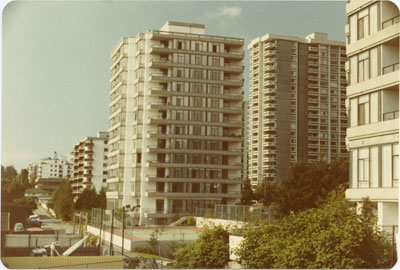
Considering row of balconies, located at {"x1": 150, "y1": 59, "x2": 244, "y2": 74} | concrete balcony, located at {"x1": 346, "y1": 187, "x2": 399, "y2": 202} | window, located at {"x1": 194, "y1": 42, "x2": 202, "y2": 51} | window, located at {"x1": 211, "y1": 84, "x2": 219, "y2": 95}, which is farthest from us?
window, located at {"x1": 211, "y1": 84, "x2": 219, "y2": 95}

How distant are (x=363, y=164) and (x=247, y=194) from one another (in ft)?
13.2

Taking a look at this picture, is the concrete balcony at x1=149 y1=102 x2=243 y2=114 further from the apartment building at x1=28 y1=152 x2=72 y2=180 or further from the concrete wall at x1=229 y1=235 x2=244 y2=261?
the concrete wall at x1=229 y1=235 x2=244 y2=261

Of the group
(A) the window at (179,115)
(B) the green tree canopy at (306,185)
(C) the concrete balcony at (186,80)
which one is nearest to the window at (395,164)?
(B) the green tree canopy at (306,185)

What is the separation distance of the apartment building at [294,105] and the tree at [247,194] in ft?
1.63

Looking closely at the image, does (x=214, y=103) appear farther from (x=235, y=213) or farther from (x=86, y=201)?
(x=86, y=201)

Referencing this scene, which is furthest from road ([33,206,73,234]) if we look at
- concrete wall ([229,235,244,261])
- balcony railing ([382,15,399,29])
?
balcony railing ([382,15,399,29])

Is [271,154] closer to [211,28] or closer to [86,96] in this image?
[211,28]

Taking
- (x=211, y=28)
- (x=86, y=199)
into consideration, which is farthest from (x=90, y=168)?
(x=211, y=28)

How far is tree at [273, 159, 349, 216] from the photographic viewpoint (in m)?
13.3

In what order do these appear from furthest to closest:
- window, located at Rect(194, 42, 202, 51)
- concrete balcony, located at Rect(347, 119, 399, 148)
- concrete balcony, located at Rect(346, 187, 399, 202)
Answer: window, located at Rect(194, 42, 202, 51)
concrete balcony, located at Rect(347, 119, 399, 148)
concrete balcony, located at Rect(346, 187, 399, 202)

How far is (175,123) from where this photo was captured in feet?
47.6

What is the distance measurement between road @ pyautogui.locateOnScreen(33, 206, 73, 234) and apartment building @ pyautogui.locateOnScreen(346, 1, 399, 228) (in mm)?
5971

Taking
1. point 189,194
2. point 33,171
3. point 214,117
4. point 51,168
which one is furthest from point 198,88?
point 33,171

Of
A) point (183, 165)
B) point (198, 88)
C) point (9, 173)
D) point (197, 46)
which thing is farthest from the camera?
point (183, 165)
